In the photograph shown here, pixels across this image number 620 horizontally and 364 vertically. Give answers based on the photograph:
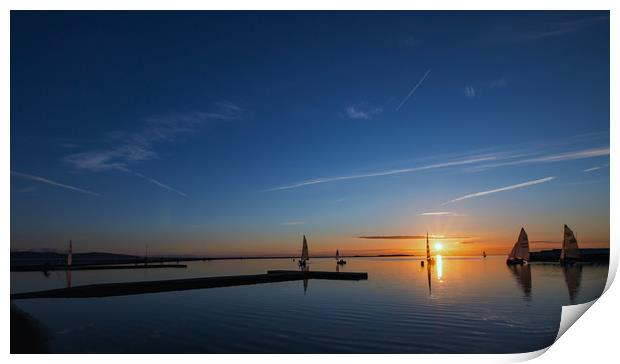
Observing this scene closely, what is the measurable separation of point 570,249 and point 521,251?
8703 mm

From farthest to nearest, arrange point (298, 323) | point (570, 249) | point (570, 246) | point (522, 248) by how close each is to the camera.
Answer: point (522, 248) → point (570, 246) → point (570, 249) → point (298, 323)

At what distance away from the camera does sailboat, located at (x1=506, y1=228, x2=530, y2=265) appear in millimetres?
80500

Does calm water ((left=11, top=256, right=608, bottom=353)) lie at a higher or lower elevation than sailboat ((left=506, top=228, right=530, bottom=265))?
higher

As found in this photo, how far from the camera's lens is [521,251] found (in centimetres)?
8175

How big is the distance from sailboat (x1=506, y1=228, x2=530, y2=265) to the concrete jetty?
47.9 metres

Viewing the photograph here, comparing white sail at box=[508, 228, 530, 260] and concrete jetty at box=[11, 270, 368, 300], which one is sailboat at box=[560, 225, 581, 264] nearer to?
white sail at box=[508, 228, 530, 260]

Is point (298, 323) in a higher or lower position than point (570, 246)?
higher

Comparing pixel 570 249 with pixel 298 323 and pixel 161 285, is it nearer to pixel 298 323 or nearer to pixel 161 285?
pixel 161 285

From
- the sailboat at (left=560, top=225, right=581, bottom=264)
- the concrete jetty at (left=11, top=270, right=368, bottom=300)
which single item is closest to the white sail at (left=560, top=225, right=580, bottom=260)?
the sailboat at (left=560, top=225, right=581, bottom=264)
